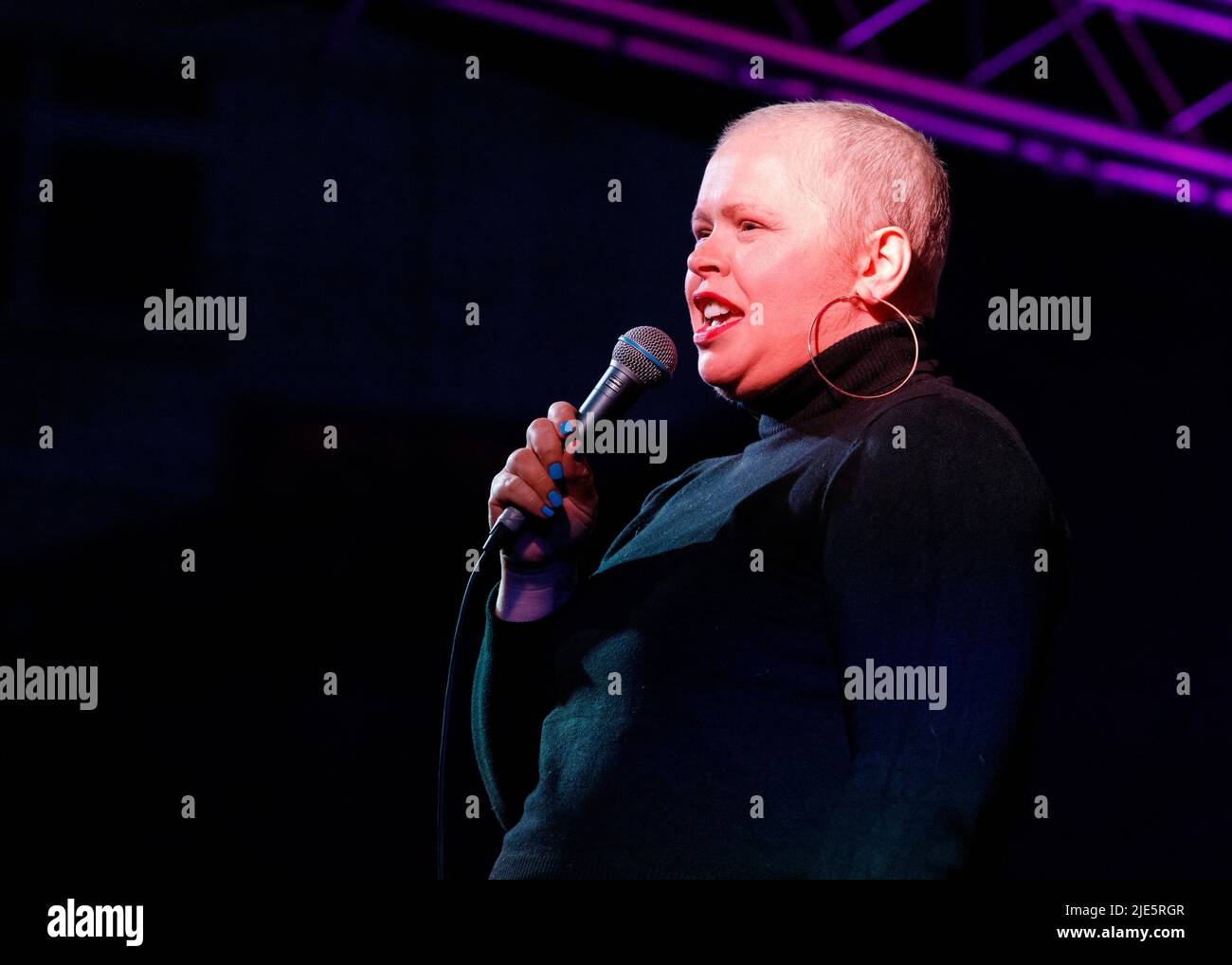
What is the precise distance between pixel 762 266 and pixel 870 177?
0.15 meters

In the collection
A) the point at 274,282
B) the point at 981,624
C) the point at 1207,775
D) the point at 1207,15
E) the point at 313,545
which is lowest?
the point at 1207,775

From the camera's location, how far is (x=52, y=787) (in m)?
2.76

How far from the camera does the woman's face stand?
1434 millimetres

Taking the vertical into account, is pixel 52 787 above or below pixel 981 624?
below

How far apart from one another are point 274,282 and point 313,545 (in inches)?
22.6

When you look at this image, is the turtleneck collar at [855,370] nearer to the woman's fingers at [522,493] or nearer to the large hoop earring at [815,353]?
the large hoop earring at [815,353]

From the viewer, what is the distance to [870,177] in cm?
145

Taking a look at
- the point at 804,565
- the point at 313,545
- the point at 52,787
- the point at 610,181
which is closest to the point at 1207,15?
the point at 610,181

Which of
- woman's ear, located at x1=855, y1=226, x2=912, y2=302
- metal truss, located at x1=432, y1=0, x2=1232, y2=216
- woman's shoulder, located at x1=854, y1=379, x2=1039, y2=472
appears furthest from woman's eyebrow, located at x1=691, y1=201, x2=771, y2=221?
metal truss, located at x1=432, y1=0, x2=1232, y2=216

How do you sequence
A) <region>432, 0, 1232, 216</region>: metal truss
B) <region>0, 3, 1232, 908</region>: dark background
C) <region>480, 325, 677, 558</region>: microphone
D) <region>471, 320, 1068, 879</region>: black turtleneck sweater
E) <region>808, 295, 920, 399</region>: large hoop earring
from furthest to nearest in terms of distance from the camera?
<region>0, 3, 1232, 908</region>: dark background, <region>432, 0, 1232, 216</region>: metal truss, <region>480, 325, 677, 558</region>: microphone, <region>808, 295, 920, 399</region>: large hoop earring, <region>471, 320, 1068, 879</region>: black turtleneck sweater

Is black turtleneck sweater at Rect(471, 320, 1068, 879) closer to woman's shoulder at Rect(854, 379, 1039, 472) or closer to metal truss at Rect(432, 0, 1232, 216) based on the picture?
woman's shoulder at Rect(854, 379, 1039, 472)
